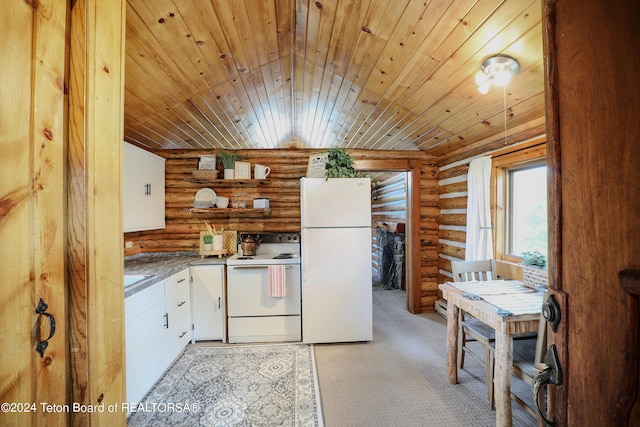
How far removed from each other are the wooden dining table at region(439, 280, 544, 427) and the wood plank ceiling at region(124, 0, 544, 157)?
1.47 m

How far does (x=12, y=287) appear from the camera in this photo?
2.02 feet

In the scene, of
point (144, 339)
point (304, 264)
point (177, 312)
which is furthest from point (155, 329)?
point (304, 264)

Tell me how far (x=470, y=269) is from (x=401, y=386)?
122cm

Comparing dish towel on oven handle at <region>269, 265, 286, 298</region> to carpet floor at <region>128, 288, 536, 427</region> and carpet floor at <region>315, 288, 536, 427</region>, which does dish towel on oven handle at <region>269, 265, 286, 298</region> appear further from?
carpet floor at <region>315, 288, 536, 427</region>

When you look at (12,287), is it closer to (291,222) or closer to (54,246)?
(54,246)

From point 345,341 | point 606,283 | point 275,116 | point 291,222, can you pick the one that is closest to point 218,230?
point 291,222

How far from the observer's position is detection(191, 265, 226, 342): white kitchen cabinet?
2.80 metres

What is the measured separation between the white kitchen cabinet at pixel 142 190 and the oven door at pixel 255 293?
3.64 feet

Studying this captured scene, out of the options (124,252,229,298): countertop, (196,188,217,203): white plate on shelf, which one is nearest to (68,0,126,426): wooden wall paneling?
(124,252,229,298): countertop

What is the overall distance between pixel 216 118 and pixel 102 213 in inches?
89.7

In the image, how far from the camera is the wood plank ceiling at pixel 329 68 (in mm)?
1546

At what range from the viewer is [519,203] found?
8.73 ft

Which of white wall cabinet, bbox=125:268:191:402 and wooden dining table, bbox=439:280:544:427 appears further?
white wall cabinet, bbox=125:268:191:402

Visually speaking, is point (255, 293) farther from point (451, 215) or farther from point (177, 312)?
point (451, 215)
